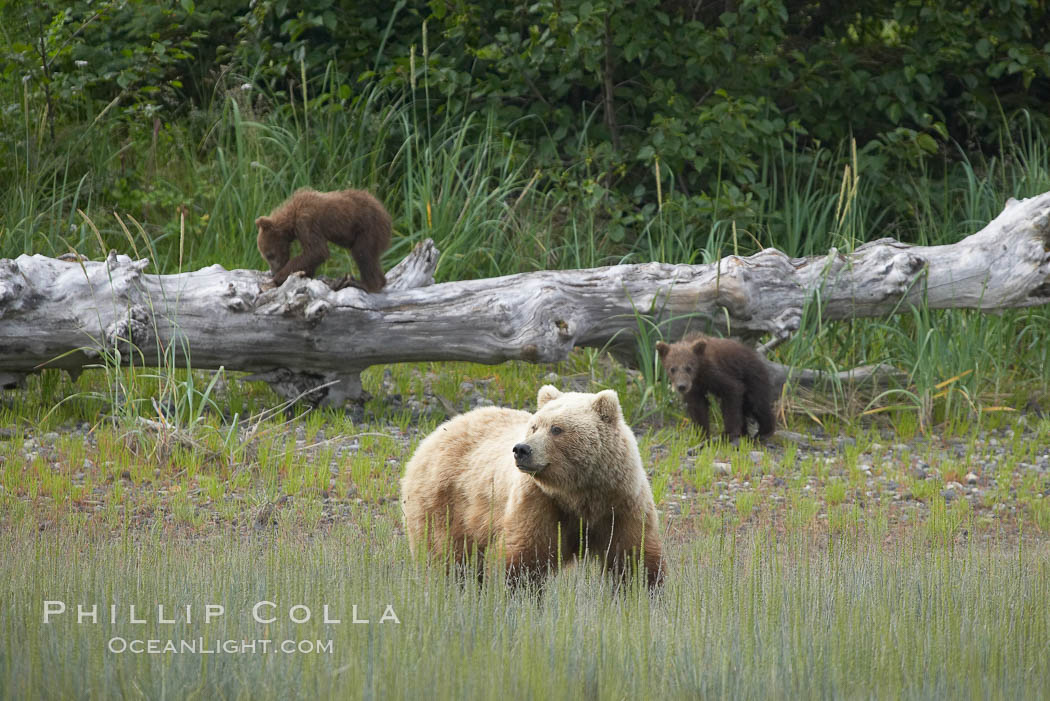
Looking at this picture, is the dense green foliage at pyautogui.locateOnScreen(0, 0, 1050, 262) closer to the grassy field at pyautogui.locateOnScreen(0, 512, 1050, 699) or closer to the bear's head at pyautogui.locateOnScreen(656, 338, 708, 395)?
the bear's head at pyautogui.locateOnScreen(656, 338, 708, 395)

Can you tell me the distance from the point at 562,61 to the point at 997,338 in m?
4.27

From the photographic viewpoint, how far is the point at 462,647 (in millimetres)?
3604

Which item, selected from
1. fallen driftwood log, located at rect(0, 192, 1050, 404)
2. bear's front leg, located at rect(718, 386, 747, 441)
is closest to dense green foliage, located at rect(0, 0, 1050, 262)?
fallen driftwood log, located at rect(0, 192, 1050, 404)

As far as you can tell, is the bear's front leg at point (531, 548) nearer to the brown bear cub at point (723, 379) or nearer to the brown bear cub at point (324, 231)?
A: the brown bear cub at point (723, 379)

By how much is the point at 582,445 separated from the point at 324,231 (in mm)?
3696

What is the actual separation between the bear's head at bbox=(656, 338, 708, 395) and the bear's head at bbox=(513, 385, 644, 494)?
3155mm

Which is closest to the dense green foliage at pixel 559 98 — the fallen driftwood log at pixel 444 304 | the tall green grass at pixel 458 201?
the tall green grass at pixel 458 201

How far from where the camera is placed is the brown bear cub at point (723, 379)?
7.55m

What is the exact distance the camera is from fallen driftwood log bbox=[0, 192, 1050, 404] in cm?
752

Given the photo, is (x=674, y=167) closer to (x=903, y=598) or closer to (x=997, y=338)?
(x=997, y=338)

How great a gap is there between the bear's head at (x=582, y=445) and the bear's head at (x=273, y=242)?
3706mm

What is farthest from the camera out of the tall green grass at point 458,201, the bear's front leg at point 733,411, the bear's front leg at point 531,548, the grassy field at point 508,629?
the tall green grass at point 458,201

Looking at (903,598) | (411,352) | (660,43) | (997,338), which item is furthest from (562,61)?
(903,598)

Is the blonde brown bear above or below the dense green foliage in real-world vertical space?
below
